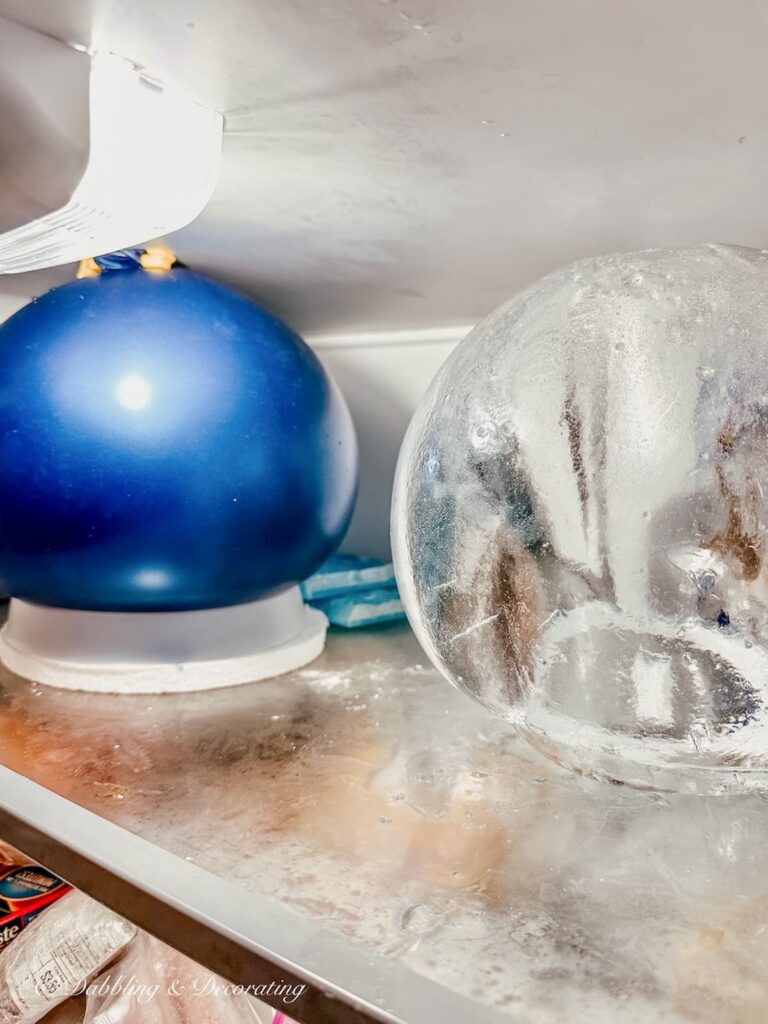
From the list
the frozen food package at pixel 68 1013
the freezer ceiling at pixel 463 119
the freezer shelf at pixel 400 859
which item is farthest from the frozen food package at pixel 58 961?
the freezer ceiling at pixel 463 119

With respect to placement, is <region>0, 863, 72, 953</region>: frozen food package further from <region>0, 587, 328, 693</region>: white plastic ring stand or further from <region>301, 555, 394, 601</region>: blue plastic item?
<region>301, 555, 394, 601</region>: blue plastic item

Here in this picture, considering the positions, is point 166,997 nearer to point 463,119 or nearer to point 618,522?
point 618,522

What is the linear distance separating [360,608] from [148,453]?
1.18 ft

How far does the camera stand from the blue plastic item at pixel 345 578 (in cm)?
94

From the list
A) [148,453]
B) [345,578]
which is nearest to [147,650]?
[148,453]

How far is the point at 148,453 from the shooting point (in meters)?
0.66

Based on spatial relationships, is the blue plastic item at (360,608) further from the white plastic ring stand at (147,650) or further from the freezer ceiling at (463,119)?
the freezer ceiling at (463,119)

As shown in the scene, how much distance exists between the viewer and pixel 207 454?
0.68m

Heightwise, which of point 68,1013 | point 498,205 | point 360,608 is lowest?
point 68,1013

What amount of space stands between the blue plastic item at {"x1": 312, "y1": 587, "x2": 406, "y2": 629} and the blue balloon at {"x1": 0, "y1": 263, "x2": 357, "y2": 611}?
0.66ft

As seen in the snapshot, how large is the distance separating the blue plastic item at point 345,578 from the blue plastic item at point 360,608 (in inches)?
0.5

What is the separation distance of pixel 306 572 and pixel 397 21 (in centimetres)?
51

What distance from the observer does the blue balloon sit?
0.66m

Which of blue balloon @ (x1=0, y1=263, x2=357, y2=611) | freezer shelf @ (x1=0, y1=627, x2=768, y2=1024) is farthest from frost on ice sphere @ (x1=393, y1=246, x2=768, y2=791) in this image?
blue balloon @ (x1=0, y1=263, x2=357, y2=611)
